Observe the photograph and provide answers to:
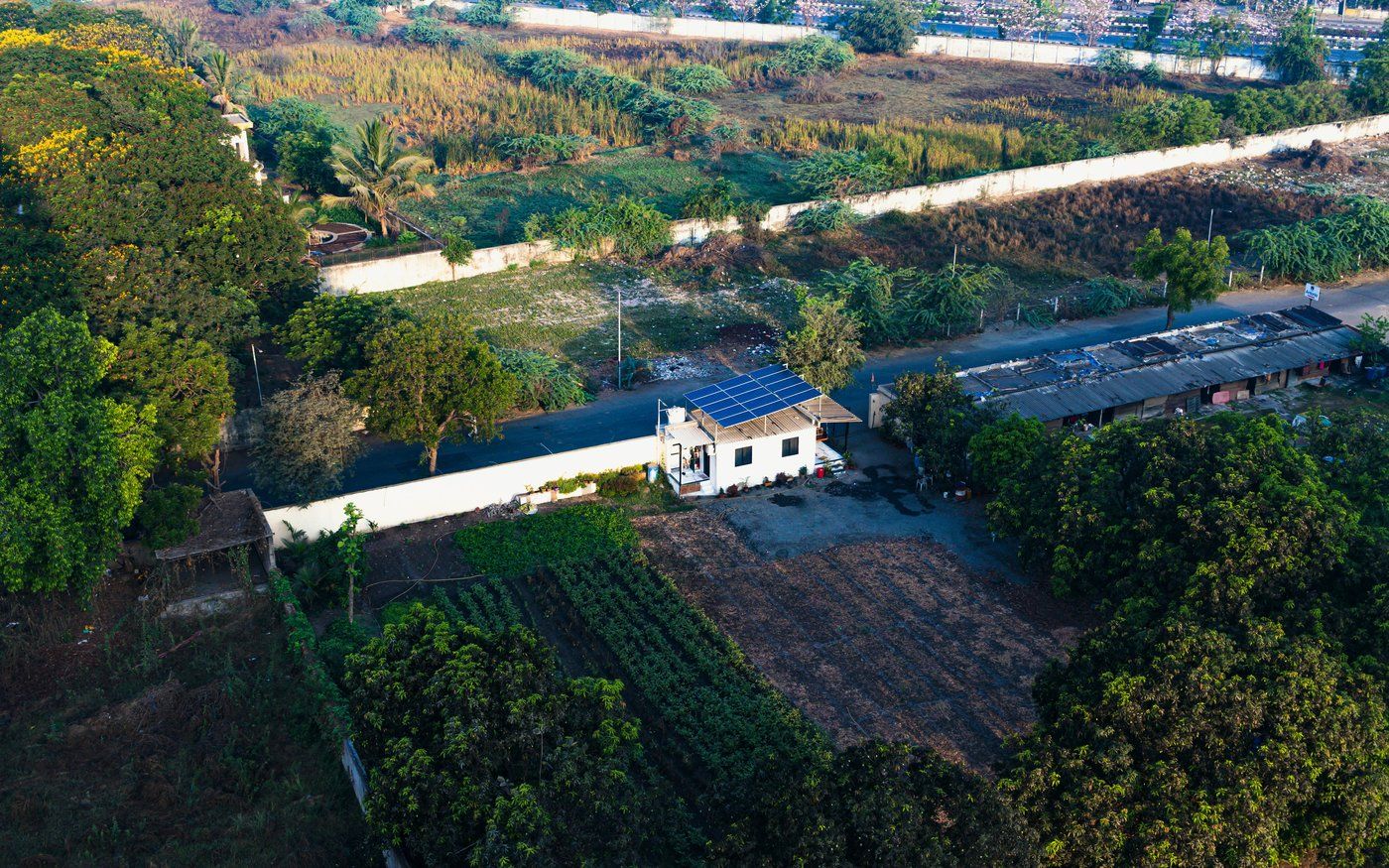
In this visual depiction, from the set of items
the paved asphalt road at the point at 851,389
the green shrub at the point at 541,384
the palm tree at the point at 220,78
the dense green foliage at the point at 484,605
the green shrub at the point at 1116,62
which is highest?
the palm tree at the point at 220,78

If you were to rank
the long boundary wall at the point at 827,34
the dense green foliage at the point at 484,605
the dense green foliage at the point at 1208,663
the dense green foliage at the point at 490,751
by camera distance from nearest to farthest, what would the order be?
1. the dense green foliage at the point at 490,751
2. the dense green foliage at the point at 1208,663
3. the dense green foliage at the point at 484,605
4. the long boundary wall at the point at 827,34

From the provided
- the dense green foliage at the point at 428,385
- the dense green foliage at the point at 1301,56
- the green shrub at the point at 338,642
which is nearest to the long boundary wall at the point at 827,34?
the dense green foliage at the point at 1301,56

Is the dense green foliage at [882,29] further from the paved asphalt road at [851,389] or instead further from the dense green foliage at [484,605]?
the dense green foliage at [484,605]

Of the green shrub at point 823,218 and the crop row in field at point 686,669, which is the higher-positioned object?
the green shrub at point 823,218

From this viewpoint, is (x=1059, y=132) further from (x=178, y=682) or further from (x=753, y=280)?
(x=178, y=682)

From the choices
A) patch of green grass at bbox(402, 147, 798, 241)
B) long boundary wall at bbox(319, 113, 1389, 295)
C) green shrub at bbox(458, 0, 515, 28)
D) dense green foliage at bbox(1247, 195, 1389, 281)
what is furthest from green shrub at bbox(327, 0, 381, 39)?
dense green foliage at bbox(1247, 195, 1389, 281)

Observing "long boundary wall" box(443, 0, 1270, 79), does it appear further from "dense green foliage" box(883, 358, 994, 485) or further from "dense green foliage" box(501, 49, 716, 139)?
"dense green foliage" box(883, 358, 994, 485)

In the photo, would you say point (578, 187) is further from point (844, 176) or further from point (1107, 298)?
point (1107, 298)

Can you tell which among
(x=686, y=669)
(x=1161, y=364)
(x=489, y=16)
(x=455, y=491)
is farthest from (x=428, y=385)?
(x=489, y=16)

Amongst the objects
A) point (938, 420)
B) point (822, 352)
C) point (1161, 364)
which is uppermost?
point (822, 352)
